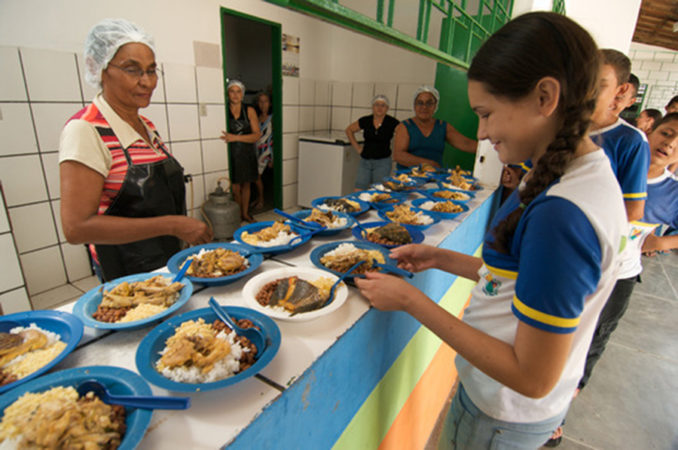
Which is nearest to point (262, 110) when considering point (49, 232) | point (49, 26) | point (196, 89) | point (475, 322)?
point (196, 89)

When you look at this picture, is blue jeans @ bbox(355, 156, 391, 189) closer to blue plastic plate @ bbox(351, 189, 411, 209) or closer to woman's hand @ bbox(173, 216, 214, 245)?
blue plastic plate @ bbox(351, 189, 411, 209)

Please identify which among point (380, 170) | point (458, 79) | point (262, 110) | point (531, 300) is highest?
point (458, 79)

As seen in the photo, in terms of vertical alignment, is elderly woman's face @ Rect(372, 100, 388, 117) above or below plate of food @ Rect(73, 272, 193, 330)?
above

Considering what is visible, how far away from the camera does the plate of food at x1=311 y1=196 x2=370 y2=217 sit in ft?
6.80

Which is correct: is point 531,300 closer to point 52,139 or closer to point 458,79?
point 52,139

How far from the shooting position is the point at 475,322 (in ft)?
3.46

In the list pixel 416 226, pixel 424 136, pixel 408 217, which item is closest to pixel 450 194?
pixel 408 217

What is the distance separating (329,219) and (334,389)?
37.1 inches

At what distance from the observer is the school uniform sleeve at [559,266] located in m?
0.66

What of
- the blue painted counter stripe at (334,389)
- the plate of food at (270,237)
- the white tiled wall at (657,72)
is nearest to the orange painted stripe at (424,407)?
the blue painted counter stripe at (334,389)

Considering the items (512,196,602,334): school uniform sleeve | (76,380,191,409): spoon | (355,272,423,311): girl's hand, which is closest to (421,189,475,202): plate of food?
(355,272,423,311): girl's hand

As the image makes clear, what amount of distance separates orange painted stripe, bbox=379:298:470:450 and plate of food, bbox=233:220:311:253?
3.31ft

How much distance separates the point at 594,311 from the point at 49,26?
13.1ft

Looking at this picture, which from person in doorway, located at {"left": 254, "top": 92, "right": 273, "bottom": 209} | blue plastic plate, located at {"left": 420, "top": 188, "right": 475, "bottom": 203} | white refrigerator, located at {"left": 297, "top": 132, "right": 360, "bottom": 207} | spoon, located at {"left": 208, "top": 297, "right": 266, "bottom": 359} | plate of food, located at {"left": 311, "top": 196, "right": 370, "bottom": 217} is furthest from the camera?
white refrigerator, located at {"left": 297, "top": 132, "right": 360, "bottom": 207}
